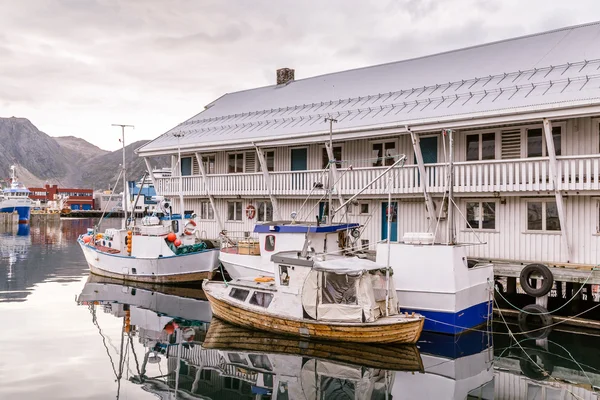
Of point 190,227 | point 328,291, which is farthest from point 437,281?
point 190,227

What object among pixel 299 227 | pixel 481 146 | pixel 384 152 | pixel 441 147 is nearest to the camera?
pixel 299 227

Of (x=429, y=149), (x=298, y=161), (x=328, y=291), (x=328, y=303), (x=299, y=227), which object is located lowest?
(x=328, y=303)

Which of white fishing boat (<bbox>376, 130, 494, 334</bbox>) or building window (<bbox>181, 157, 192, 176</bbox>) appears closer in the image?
white fishing boat (<bbox>376, 130, 494, 334</bbox>)

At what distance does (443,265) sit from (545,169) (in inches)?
226

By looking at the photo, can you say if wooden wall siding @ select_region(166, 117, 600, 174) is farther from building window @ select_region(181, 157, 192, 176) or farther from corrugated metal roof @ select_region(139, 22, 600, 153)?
building window @ select_region(181, 157, 192, 176)

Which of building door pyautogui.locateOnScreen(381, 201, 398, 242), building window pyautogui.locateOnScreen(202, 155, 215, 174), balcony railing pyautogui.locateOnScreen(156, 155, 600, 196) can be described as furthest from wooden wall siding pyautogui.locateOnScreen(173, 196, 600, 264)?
building window pyautogui.locateOnScreen(202, 155, 215, 174)

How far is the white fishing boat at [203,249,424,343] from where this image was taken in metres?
16.8

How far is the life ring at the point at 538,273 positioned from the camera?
19.1 meters

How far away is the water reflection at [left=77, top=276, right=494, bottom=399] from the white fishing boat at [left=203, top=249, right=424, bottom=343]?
0.39 metres

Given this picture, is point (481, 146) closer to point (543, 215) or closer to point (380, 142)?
point (543, 215)

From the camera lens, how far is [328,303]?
17.6m

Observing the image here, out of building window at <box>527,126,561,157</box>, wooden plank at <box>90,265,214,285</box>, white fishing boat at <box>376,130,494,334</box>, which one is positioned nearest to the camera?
white fishing boat at <box>376,130,494,334</box>

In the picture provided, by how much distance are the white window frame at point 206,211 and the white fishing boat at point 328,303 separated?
14309mm

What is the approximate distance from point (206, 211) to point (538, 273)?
66.0ft
